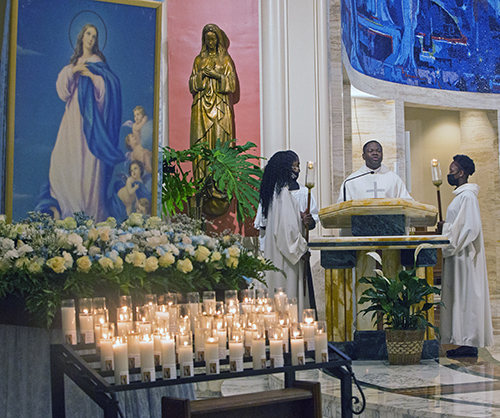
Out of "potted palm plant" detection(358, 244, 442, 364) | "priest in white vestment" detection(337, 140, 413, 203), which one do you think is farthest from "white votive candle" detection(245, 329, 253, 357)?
"priest in white vestment" detection(337, 140, 413, 203)

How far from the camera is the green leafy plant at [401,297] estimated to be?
5332 mm

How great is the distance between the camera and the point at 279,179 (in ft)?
23.2

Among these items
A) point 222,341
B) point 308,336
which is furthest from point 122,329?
point 308,336

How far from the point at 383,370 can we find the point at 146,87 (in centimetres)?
293

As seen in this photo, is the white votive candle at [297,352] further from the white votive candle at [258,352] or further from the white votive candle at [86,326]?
the white votive candle at [86,326]

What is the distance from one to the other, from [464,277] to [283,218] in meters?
1.94

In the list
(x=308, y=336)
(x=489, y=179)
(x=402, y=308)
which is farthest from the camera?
(x=489, y=179)

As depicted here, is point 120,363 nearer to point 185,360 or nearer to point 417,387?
point 185,360

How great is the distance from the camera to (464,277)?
22.4ft

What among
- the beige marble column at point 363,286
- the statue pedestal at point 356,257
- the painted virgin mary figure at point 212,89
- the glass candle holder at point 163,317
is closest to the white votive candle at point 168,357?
the glass candle holder at point 163,317

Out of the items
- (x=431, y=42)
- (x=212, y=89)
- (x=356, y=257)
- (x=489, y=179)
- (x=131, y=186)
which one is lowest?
(x=356, y=257)

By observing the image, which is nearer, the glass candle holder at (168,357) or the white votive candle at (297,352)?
the glass candle holder at (168,357)

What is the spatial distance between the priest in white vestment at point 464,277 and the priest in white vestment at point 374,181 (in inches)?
26.6

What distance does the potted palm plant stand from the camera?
534 cm
